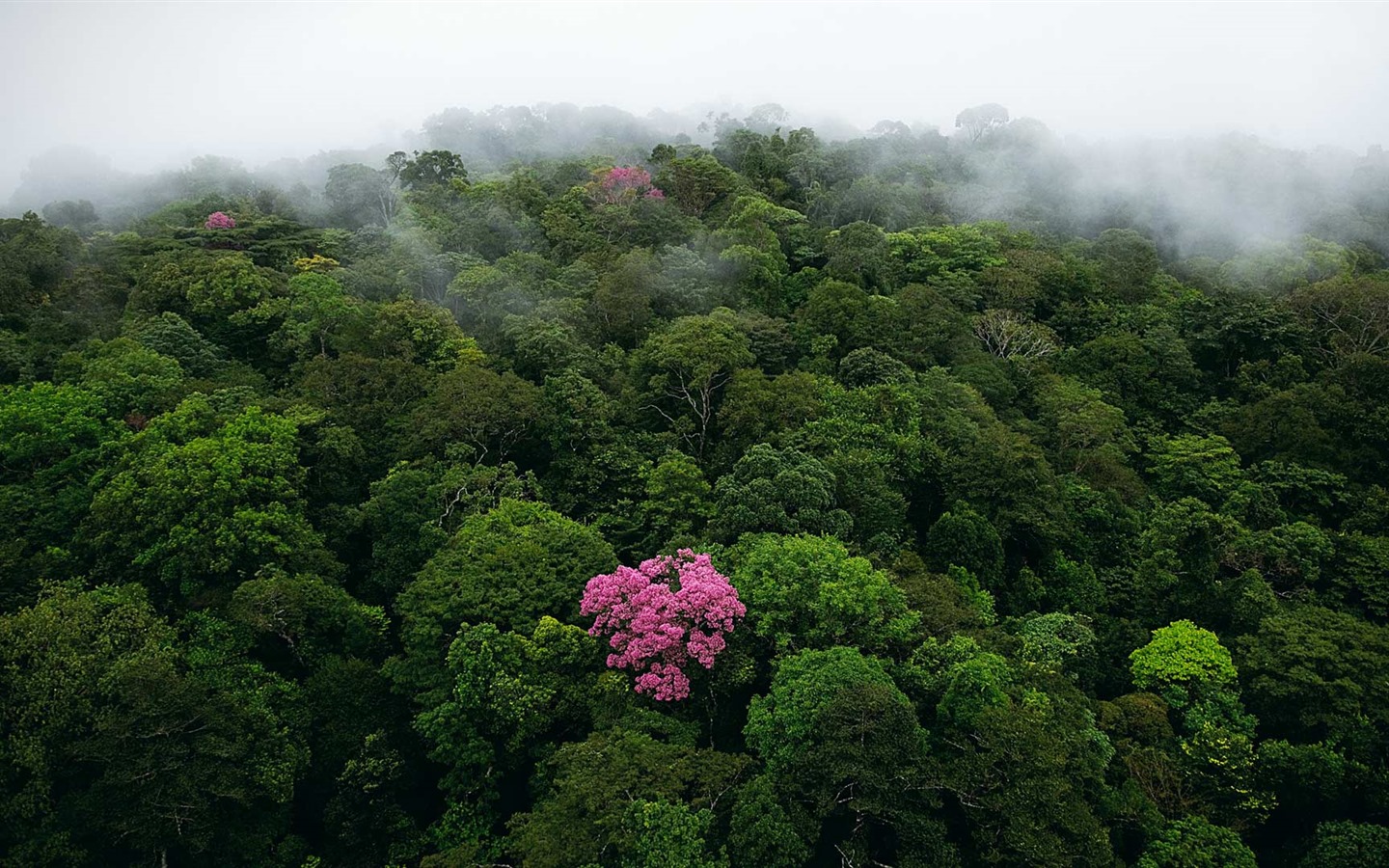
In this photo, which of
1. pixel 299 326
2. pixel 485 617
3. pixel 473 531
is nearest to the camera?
pixel 485 617

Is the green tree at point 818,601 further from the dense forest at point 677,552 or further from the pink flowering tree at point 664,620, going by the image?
the pink flowering tree at point 664,620

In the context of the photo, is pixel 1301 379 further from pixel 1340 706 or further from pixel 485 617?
pixel 485 617

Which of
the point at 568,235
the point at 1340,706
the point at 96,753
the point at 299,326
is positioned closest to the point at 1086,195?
the point at 568,235

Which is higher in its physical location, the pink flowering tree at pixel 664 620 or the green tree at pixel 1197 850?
the pink flowering tree at pixel 664 620

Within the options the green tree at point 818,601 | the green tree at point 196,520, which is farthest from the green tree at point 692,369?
the green tree at point 196,520

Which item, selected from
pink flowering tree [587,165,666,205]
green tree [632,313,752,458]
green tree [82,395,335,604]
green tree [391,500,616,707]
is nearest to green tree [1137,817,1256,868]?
green tree [391,500,616,707]

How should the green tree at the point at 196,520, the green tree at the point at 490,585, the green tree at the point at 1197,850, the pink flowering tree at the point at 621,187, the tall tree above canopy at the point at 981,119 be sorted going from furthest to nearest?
the tall tree above canopy at the point at 981,119, the pink flowering tree at the point at 621,187, the green tree at the point at 196,520, the green tree at the point at 490,585, the green tree at the point at 1197,850

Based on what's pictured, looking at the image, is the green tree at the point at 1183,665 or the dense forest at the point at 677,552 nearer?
the dense forest at the point at 677,552
